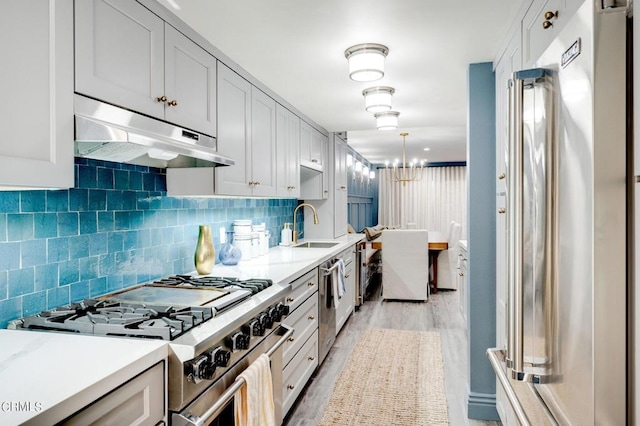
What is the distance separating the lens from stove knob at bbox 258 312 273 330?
1812 mm

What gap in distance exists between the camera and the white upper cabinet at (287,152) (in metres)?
3.28

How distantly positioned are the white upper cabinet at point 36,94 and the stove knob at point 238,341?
2.57 ft

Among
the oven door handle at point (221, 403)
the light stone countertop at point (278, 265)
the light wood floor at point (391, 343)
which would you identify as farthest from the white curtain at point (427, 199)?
the oven door handle at point (221, 403)

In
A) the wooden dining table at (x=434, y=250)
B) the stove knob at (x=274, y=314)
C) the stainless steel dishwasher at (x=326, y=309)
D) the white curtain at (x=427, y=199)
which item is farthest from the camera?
the white curtain at (x=427, y=199)

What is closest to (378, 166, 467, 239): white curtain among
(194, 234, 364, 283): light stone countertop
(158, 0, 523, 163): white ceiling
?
(158, 0, 523, 163): white ceiling

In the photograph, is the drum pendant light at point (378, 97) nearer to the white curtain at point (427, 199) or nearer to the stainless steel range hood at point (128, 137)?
the stainless steel range hood at point (128, 137)

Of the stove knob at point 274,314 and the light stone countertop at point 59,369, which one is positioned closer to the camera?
the light stone countertop at point 59,369

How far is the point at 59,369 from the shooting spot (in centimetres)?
103

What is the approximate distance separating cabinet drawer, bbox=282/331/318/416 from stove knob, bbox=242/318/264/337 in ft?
2.38

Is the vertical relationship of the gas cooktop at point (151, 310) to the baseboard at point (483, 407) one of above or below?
above

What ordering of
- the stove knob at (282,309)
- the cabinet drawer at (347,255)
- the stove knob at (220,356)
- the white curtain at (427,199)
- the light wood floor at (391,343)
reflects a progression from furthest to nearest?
the white curtain at (427,199) → the cabinet drawer at (347,255) → the light wood floor at (391,343) → the stove knob at (282,309) → the stove knob at (220,356)

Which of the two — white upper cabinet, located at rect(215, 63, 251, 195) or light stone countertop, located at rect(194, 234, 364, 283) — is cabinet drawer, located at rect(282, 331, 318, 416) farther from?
white upper cabinet, located at rect(215, 63, 251, 195)

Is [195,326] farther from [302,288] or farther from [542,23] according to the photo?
[542,23]

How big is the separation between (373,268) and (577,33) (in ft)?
19.7
